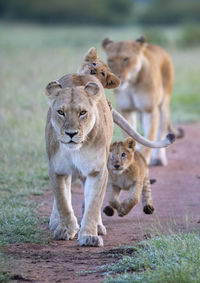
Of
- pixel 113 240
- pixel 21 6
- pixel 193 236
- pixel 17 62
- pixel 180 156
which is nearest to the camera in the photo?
pixel 193 236

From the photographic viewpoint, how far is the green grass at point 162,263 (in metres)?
3.67

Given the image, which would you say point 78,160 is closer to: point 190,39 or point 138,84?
point 138,84

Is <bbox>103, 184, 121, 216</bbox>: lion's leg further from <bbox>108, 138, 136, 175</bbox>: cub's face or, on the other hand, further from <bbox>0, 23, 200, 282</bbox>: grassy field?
<bbox>0, 23, 200, 282</bbox>: grassy field

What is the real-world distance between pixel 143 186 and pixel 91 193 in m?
1.18

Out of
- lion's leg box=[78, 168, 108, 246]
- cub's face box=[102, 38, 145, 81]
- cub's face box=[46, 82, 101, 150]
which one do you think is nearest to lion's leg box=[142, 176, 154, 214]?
lion's leg box=[78, 168, 108, 246]

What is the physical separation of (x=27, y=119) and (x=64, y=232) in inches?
187

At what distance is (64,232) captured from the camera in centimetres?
488

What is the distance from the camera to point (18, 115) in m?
9.65

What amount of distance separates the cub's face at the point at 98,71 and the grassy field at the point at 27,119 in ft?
3.52

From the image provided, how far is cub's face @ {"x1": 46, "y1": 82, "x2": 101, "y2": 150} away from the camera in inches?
174

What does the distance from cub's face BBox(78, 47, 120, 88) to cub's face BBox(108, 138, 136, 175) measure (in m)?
0.45

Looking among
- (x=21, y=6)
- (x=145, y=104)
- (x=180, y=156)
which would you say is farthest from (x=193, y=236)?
(x=21, y=6)

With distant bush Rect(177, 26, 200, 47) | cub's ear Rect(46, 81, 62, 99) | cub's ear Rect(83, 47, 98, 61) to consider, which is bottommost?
distant bush Rect(177, 26, 200, 47)

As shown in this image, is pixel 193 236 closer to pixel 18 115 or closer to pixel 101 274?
pixel 101 274
